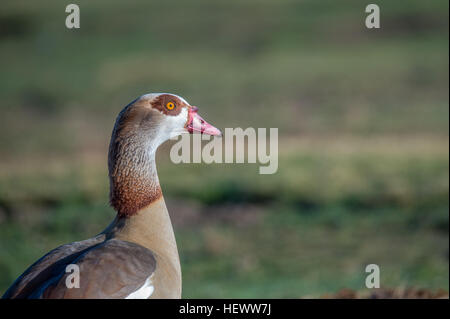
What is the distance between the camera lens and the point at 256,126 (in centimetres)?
1955

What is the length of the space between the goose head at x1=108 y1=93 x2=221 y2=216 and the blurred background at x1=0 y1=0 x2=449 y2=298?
2.70 m

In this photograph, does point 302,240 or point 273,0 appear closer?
point 302,240

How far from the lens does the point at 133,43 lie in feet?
101

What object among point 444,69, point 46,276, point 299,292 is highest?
point 444,69

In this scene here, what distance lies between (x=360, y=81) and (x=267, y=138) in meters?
7.16

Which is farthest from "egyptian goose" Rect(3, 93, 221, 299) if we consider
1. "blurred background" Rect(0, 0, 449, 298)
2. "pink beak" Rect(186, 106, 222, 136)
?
"blurred background" Rect(0, 0, 449, 298)

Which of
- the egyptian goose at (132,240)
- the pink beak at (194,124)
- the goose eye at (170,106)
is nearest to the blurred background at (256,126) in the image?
the pink beak at (194,124)

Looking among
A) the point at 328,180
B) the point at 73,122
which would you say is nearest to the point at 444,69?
the point at 73,122

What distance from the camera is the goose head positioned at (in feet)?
17.5

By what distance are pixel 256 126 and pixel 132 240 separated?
14.6 metres

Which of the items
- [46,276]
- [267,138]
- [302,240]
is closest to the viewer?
[46,276]
